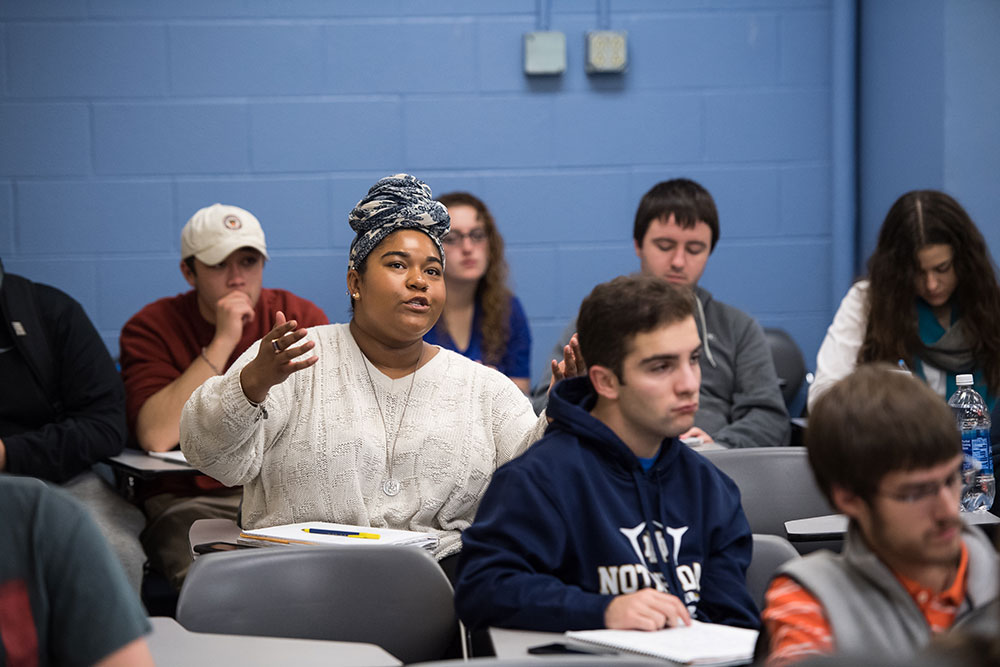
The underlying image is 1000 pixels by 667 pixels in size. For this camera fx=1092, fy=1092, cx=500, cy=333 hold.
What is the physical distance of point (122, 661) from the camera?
0.99 m

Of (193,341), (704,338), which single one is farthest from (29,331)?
(704,338)

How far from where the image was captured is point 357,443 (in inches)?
88.4

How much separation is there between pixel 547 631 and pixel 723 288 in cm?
283

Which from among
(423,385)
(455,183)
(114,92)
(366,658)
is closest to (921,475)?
(366,658)

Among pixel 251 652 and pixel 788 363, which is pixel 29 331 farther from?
pixel 788 363

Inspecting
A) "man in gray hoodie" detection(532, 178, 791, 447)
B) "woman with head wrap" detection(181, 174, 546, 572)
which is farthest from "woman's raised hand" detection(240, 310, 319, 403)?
"man in gray hoodie" detection(532, 178, 791, 447)

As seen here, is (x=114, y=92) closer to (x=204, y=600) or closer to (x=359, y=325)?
(x=359, y=325)

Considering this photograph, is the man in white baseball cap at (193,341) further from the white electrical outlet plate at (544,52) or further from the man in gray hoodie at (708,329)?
the white electrical outlet plate at (544,52)

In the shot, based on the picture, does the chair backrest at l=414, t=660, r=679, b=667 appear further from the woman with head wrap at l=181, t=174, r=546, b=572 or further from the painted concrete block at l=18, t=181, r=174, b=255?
the painted concrete block at l=18, t=181, r=174, b=255

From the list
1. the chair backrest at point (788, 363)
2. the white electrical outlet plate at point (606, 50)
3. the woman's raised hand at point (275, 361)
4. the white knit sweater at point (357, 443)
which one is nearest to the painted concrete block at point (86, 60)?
the white electrical outlet plate at point (606, 50)

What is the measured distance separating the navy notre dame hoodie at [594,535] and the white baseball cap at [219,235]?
5.78 ft

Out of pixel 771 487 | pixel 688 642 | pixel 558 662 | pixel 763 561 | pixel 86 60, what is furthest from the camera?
pixel 86 60

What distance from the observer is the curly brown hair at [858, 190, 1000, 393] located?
2.97m

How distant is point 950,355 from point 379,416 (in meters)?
1.62
